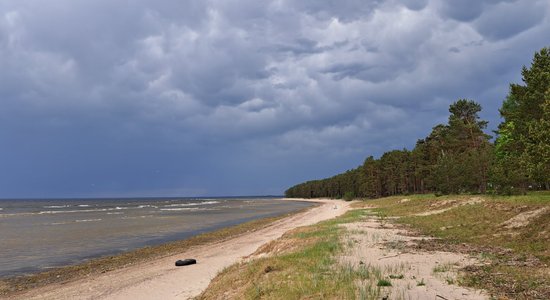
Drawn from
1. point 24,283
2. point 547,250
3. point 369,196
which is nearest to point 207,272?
point 24,283

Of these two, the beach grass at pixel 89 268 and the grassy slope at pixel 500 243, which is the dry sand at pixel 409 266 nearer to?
the grassy slope at pixel 500 243

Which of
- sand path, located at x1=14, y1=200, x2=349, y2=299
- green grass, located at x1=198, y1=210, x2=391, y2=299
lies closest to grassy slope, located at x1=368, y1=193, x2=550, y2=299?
green grass, located at x1=198, y1=210, x2=391, y2=299

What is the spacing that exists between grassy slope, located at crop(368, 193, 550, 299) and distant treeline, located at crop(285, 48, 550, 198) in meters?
4.61

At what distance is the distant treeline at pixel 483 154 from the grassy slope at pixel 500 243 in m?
4.61

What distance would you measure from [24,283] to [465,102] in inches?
3078

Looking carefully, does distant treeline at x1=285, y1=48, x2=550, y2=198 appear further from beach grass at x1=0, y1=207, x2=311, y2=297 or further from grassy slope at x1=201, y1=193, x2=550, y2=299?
beach grass at x1=0, y1=207, x2=311, y2=297

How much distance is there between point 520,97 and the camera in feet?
130

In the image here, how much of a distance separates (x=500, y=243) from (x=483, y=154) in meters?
43.2

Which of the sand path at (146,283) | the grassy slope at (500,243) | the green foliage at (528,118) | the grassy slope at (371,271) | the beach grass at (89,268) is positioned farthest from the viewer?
the green foliage at (528,118)

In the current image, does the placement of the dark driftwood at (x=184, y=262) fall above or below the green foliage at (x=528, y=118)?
below

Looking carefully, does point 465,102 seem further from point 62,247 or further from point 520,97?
point 62,247

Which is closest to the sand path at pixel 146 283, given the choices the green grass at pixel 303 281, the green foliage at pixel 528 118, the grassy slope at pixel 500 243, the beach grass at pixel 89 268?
the beach grass at pixel 89 268

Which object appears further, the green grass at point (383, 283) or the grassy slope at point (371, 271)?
the green grass at point (383, 283)

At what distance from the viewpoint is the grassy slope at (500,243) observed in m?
10.4
